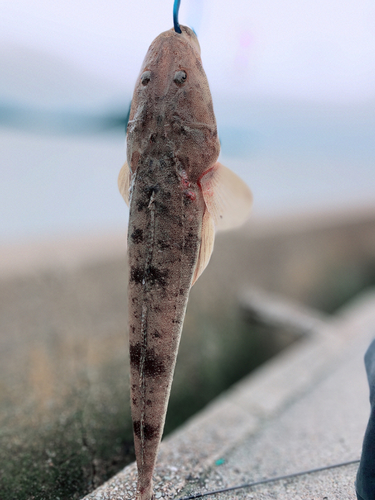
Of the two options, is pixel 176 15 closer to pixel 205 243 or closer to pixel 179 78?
pixel 179 78

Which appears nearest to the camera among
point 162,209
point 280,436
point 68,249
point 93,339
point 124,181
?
point 162,209

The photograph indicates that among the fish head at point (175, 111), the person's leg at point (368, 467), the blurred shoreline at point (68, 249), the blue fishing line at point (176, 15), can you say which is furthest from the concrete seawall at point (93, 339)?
the blue fishing line at point (176, 15)

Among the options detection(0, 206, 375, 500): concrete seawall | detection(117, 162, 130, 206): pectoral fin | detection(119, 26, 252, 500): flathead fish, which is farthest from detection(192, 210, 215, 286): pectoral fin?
detection(0, 206, 375, 500): concrete seawall

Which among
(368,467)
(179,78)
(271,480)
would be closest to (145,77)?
(179,78)

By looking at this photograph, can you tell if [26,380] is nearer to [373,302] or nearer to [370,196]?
[373,302]

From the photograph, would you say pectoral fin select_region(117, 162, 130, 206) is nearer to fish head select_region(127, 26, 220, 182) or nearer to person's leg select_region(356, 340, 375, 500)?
fish head select_region(127, 26, 220, 182)

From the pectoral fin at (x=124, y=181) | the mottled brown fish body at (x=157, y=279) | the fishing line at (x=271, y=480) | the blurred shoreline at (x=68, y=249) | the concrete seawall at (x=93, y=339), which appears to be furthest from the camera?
the blurred shoreline at (x=68, y=249)

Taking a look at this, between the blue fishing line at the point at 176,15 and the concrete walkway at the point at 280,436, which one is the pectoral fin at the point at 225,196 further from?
the concrete walkway at the point at 280,436
